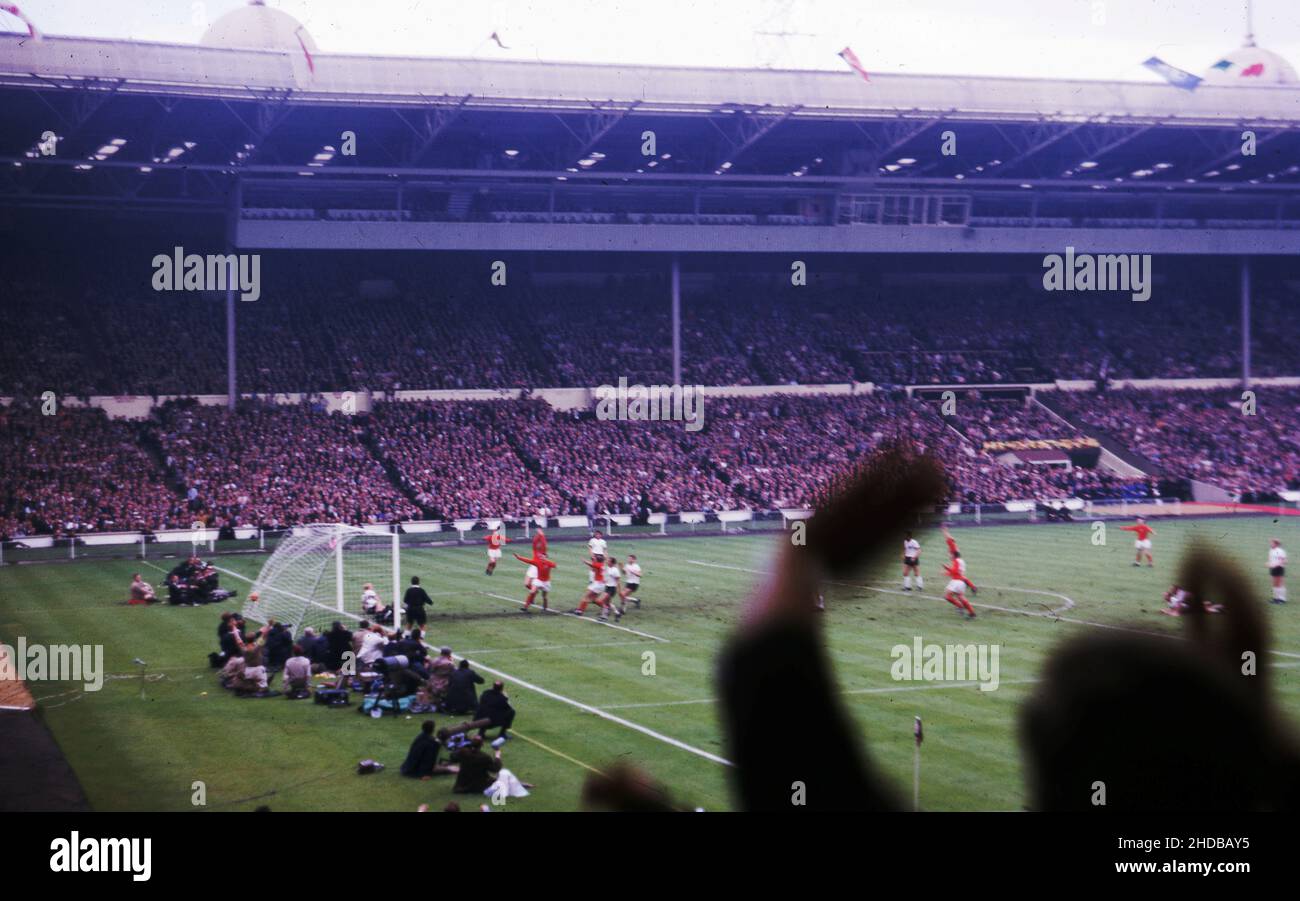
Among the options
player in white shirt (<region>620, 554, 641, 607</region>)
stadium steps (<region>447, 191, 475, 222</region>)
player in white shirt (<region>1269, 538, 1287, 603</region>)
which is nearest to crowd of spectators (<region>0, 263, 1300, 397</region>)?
stadium steps (<region>447, 191, 475, 222</region>)

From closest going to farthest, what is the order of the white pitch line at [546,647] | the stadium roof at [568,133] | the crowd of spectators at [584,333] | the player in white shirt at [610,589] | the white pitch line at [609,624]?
the white pitch line at [546,647]
the white pitch line at [609,624]
the player in white shirt at [610,589]
the stadium roof at [568,133]
the crowd of spectators at [584,333]

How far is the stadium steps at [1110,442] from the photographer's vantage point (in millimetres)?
57094

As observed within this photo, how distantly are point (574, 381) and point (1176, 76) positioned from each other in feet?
95.0

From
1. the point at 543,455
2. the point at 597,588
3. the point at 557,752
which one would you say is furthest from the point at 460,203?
the point at 557,752

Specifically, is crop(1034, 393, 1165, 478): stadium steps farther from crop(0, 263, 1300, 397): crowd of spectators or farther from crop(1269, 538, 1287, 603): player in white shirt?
crop(1269, 538, 1287, 603): player in white shirt

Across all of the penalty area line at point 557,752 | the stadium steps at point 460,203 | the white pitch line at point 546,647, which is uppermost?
the stadium steps at point 460,203

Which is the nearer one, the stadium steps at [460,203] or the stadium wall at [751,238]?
the stadium wall at [751,238]

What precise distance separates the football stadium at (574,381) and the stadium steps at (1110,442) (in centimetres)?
17

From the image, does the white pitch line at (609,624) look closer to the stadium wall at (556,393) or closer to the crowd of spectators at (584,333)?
the stadium wall at (556,393)

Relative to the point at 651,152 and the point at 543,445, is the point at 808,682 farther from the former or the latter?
the point at 651,152

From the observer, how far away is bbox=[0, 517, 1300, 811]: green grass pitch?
1451 centimetres

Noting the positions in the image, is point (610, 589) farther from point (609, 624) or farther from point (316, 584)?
point (316, 584)

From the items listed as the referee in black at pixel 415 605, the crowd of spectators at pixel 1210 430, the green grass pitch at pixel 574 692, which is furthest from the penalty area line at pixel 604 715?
the crowd of spectators at pixel 1210 430
